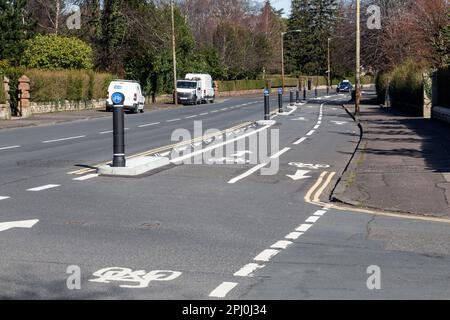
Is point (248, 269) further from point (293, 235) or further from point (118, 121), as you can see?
point (118, 121)

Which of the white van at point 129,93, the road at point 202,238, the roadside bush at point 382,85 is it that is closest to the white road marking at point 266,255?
the road at point 202,238

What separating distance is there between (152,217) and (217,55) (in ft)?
274

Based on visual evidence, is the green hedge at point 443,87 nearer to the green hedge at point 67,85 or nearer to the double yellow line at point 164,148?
the double yellow line at point 164,148

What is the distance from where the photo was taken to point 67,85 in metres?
46.5

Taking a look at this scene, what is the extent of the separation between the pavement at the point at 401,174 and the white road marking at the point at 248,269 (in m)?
4.29

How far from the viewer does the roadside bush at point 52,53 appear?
5081 cm

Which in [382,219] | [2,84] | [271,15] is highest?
[271,15]

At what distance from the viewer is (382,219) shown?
10.8 metres

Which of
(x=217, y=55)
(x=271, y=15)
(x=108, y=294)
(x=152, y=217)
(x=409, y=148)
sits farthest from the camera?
(x=271, y=15)

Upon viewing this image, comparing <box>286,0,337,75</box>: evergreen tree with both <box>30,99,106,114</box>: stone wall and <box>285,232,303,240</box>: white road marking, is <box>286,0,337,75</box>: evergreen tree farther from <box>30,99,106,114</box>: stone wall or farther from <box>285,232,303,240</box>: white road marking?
<box>285,232,303,240</box>: white road marking

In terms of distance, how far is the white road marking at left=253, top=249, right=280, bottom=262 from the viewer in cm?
809
